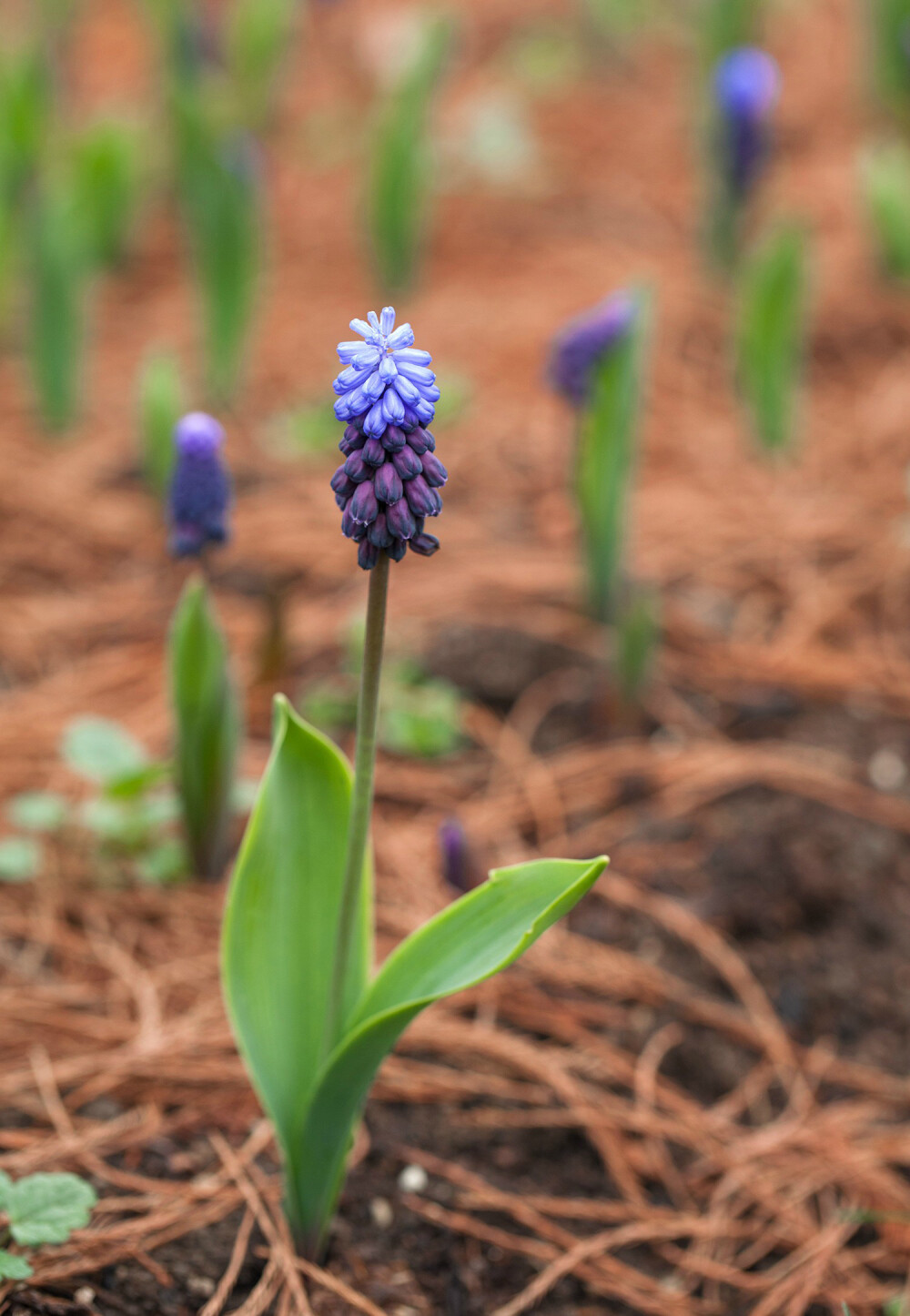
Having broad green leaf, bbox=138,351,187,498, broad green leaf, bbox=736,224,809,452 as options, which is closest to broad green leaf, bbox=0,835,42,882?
broad green leaf, bbox=138,351,187,498

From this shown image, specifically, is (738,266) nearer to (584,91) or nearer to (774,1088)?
(584,91)

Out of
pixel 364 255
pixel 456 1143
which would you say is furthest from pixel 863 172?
pixel 456 1143

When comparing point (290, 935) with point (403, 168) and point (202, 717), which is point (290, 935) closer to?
point (202, 717)

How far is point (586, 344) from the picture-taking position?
2.31m

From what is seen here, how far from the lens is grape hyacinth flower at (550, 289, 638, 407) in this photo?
2301mm

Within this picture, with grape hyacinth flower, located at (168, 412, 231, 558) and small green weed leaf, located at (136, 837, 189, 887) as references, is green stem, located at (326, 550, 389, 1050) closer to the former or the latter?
grape hyacinth flower, located at (168, 412, 231, 558)

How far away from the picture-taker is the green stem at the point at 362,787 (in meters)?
1.10

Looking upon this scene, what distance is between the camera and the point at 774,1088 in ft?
6.02

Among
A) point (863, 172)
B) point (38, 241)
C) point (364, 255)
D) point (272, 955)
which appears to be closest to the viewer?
point (272, 955)

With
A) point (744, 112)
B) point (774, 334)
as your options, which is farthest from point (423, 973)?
point (744, 112)

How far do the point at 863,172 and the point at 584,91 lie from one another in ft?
6.68

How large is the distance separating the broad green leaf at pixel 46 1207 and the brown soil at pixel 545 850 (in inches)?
3.6

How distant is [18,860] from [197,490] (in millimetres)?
621

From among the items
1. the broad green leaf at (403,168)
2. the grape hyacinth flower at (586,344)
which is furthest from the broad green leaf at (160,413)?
the broad green leaf at (403,168)
